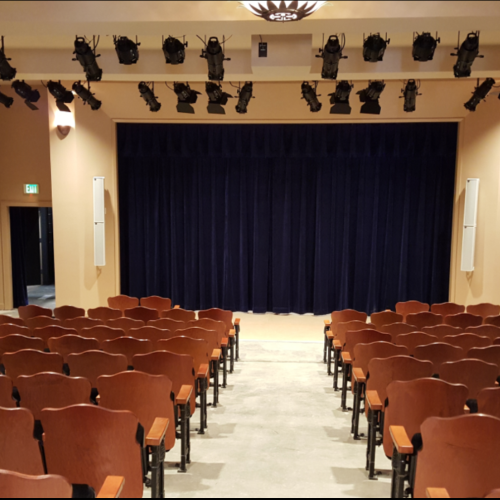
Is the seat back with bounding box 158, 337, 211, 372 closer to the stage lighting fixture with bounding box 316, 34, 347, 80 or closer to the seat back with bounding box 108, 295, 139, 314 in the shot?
the seat back with bounding box 108, 295, 139, 314

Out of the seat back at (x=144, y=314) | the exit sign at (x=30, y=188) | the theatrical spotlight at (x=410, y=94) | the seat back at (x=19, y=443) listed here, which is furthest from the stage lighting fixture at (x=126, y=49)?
the exit sign at (x=30, y=188)

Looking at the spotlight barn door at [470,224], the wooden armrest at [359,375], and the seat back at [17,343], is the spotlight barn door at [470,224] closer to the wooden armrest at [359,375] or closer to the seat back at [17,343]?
the wooden armrest at [359,375]

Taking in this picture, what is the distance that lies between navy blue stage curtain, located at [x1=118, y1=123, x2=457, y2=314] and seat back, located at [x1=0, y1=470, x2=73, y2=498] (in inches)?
350

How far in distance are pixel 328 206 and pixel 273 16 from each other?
647 centimetres

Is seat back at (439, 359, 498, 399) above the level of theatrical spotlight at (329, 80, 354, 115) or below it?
below

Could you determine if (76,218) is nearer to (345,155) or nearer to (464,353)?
(345,155)

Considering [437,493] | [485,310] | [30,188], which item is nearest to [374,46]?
[485,310]

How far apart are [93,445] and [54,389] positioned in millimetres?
842

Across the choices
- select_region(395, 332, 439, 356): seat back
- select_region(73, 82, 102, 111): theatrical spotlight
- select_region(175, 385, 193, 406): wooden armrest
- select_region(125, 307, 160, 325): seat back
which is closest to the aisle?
select_region(175, 385, 193, 406): wooden armrest

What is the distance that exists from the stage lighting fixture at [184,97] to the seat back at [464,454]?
21.7 feet

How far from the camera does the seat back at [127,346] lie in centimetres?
461

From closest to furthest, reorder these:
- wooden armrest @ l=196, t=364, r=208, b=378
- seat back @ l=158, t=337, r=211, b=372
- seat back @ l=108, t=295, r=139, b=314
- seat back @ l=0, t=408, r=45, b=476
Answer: seat back @ l=0, t=408, r=45, b=476 → wooden armrest @ l=196, t=364, r=208, b=378 → seat back @ l=158, t=337, r=211, b=372 → seat back @ l=108, t=295, r=139, b=314

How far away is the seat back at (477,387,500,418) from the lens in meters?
3.28

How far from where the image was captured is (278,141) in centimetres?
1034
